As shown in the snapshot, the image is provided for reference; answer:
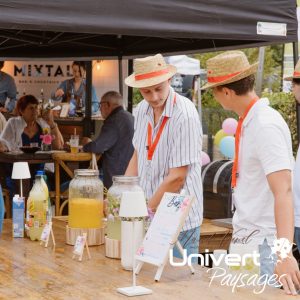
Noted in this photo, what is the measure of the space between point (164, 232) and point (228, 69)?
2.27 ft

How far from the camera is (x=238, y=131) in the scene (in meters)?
2.65

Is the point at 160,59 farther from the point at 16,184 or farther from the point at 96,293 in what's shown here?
the point at 16,184

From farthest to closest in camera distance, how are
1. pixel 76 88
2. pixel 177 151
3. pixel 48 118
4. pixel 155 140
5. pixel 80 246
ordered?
pixel 76 88, pixel 48 118, pixel 155 140, pixel 177 151, pixel 80 246

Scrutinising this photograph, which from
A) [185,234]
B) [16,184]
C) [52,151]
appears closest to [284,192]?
[185,234]

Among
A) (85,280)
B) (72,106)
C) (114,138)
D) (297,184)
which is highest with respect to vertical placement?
(72,106)

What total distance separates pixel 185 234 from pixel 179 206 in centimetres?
78

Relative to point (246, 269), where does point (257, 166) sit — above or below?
above

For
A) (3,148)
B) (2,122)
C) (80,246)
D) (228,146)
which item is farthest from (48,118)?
(80,246)

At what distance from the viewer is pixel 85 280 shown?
2496 millimetres

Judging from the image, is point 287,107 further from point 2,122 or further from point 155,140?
point 155,140

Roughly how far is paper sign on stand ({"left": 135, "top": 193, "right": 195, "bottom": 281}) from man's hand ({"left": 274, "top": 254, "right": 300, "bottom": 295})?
1.36 ft

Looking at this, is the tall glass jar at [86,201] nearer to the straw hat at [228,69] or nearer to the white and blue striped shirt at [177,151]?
the white and blue striped shirt at [177,151]

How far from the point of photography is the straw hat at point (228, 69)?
2.62 metres

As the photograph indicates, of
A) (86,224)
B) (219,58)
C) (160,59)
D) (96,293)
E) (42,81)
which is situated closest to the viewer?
(96,293)
